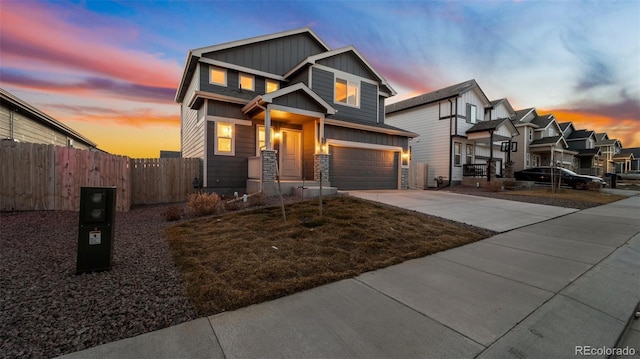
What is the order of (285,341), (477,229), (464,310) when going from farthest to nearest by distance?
(477,229)
(464,310)
(285,341)

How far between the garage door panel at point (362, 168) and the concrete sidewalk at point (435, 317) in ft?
29.6

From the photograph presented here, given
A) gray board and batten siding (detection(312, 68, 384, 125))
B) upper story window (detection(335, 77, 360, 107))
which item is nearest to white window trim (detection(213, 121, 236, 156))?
gray board and batten siding (detection(312, 68, 384, 125))

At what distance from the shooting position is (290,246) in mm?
4645

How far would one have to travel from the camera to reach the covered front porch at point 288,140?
10109 mm

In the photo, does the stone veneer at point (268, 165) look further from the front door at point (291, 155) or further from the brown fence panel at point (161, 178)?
the brown fence panel at point (161, 178)

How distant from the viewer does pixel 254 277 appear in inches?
131

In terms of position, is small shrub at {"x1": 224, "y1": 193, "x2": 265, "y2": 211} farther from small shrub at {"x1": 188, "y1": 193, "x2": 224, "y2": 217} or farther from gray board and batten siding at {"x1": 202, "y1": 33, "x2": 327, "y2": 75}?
gray board and batten siding at {"x1": 202, "y1": 33, "x2": 327, "y2": 75}

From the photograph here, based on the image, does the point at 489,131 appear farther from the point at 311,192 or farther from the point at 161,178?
the point at 161,178

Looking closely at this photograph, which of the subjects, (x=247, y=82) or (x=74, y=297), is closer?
(x=74, y=297)

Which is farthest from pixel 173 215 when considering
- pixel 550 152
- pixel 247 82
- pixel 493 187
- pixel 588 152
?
pixel 588 152

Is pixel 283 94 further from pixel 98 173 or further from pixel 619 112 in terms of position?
pixel 619 112

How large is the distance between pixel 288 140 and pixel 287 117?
1.39 metres

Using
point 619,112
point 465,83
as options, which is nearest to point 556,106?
point 619,112

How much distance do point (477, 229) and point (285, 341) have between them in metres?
6.04
